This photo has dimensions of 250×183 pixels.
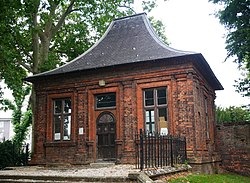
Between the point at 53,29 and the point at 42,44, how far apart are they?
148cm

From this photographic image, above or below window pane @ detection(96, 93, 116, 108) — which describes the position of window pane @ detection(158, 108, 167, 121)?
below

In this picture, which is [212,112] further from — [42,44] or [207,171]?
[42,44]

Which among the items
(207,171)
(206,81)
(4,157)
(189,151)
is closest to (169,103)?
(189,151)

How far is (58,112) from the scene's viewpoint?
725 inches

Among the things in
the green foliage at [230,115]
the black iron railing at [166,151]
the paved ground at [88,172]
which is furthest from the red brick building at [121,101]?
the green foliage at [230,115]

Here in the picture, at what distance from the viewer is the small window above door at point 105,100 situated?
17.2 meters

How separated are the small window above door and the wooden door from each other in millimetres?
441

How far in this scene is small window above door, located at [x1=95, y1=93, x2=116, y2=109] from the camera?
56.3ft

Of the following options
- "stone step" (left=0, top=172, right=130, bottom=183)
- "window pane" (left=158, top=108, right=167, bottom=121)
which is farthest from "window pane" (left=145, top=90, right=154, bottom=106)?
"stone step" (left=0, top=172, right=130, bottom=183)

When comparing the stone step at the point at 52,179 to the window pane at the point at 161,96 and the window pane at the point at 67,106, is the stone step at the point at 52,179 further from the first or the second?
the window pane at the point at 161,96

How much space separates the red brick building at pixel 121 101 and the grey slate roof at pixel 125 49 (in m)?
0.06

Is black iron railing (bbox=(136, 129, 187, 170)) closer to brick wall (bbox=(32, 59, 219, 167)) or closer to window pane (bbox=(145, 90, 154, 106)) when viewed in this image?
brick wall (bbox=(32, 59, 219, 167))

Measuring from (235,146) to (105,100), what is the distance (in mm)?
8479

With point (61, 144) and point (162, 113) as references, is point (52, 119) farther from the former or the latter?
point (162, 113)
